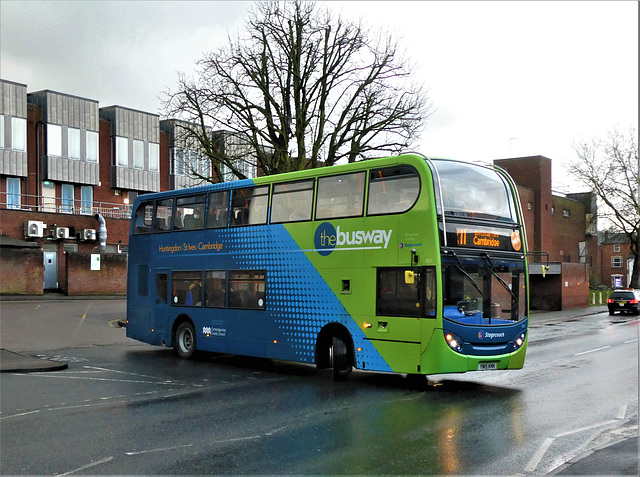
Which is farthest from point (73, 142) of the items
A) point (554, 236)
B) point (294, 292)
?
point (554, 236)

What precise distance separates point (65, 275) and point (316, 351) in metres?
29.9

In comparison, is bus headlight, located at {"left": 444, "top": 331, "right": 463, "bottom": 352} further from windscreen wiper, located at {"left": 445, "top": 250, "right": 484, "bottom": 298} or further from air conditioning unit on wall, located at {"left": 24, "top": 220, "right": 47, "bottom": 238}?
air conditioning unit on wall, located at {"left": 24, "top": 220, "right": 47, "bottom": 238}

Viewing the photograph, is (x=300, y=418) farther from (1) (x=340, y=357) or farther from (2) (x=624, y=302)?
(2) (x=624, y=302)

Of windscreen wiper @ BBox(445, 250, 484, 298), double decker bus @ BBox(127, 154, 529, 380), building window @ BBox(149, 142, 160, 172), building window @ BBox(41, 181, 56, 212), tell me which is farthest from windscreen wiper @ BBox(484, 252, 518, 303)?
building window @ BBox(149, 142, 160, 172)

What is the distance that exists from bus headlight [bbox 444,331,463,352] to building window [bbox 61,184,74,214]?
40.6 m

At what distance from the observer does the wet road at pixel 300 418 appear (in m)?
7.06

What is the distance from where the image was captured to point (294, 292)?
13.9 m

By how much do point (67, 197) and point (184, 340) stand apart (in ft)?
112

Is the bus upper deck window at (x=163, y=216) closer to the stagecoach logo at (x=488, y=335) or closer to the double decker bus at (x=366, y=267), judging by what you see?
the double decker bus at (x=366, y=267)

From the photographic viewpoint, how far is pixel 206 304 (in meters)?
16.2

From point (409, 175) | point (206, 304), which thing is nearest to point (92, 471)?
point (409, 175)

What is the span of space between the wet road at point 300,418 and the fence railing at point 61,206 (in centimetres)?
3189

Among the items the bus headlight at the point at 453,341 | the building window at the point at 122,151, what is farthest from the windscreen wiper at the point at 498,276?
the building window at the point at 122,151

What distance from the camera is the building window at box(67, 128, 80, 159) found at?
154ft
